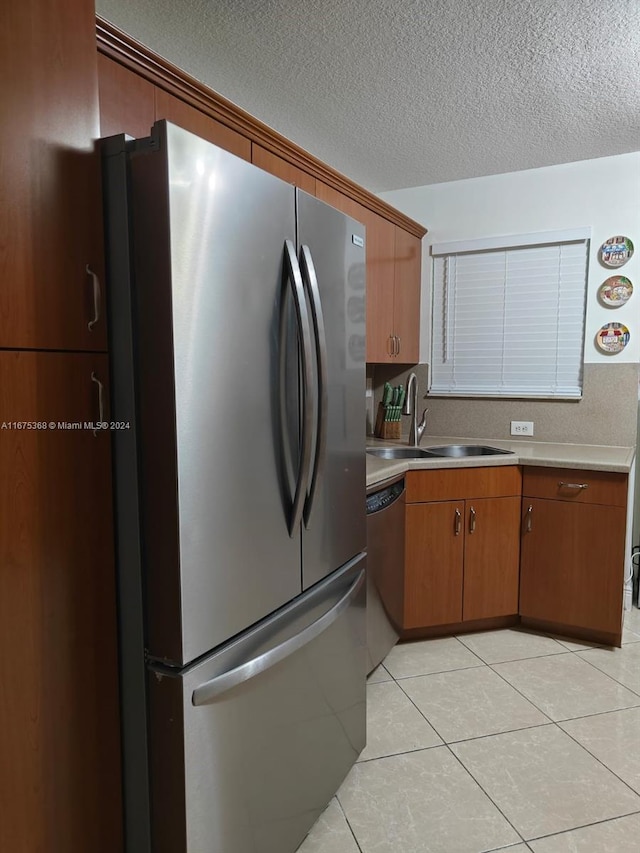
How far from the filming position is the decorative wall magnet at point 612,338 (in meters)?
3.06

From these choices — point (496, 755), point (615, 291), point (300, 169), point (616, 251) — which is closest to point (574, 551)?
point (496, 755)

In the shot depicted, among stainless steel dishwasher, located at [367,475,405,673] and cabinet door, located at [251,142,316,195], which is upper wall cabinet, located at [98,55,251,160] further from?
stainless steel dishwasher, located at [367,475,405,673]

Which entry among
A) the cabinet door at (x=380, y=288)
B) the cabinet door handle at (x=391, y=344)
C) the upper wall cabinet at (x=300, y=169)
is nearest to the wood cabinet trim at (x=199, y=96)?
the upper wall cabinet at (x=300, y=169)

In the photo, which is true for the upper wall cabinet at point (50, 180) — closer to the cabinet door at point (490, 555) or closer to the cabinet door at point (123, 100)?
the cabinet door at point (123, 100)

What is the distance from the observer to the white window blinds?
3.19m

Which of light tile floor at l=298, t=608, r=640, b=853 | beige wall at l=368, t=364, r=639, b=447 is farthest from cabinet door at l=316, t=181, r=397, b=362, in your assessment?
light tile floor at l=298, t=608, r=640, b=853

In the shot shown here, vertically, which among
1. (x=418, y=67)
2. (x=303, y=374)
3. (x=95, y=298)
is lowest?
(x=303, y=374)

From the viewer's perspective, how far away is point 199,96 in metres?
1.68

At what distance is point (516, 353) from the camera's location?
336cm

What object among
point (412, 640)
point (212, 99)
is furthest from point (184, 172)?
point (412, 640)

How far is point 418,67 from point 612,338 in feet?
5.90

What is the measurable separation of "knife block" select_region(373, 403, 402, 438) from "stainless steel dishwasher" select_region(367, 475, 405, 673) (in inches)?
37.3

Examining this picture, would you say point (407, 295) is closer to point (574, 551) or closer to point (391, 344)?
point (391, 344)

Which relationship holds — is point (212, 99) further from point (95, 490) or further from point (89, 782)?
point (89, 782)
